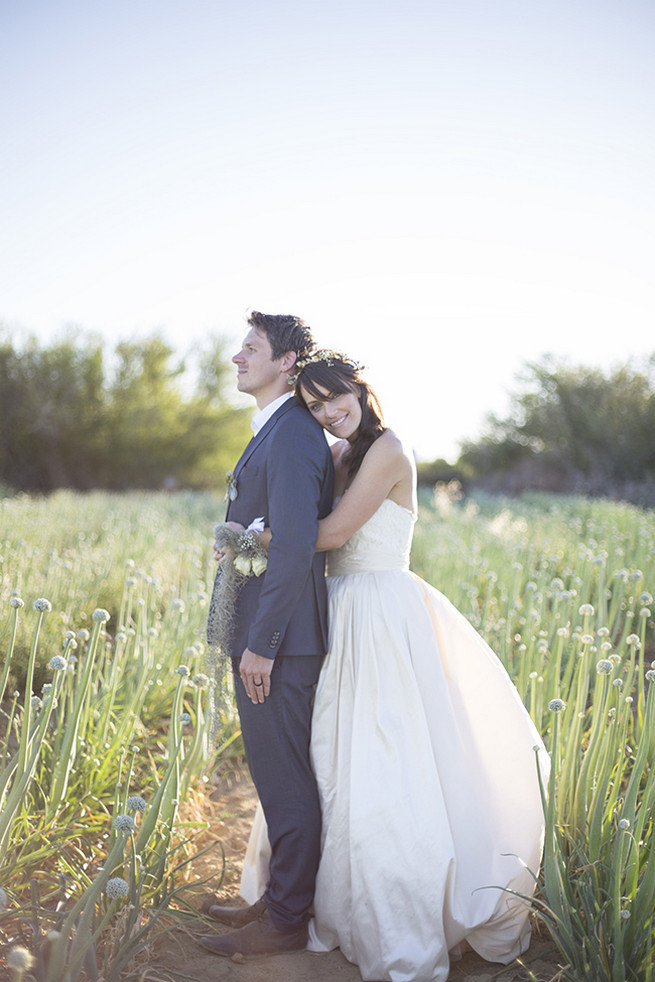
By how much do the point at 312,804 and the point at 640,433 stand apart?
56.1ft

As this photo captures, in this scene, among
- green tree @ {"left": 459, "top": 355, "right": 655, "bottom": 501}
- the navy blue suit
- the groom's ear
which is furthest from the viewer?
green tree @ {"left": 459, "top": 355, "right": 655, "bottom": 501}

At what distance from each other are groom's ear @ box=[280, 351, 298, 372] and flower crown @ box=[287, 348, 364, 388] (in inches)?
0.6

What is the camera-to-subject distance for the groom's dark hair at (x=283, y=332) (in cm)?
269

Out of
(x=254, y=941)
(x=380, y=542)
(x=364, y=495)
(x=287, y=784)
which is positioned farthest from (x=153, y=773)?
(x=364, y=495)

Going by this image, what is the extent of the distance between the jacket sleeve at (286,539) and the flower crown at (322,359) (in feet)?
1.13

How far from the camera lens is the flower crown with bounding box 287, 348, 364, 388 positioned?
263 centimetres

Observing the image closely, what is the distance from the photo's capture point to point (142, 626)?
336 centimetres

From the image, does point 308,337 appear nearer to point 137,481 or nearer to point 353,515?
point 353,515

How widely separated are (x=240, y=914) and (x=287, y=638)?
3.41ft

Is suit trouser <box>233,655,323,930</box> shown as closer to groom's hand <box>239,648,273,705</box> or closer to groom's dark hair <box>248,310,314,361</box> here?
groom's hand <box>239,648,273,705</box>

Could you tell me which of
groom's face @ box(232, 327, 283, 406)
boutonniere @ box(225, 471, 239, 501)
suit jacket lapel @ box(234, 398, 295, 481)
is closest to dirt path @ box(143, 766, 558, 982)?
boutonniere @ box(225, 471, 239, 501)

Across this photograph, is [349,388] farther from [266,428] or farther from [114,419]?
[114,419]

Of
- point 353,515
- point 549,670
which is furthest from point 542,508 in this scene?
point 353,515

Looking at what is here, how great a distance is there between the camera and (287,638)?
8.07 ft
